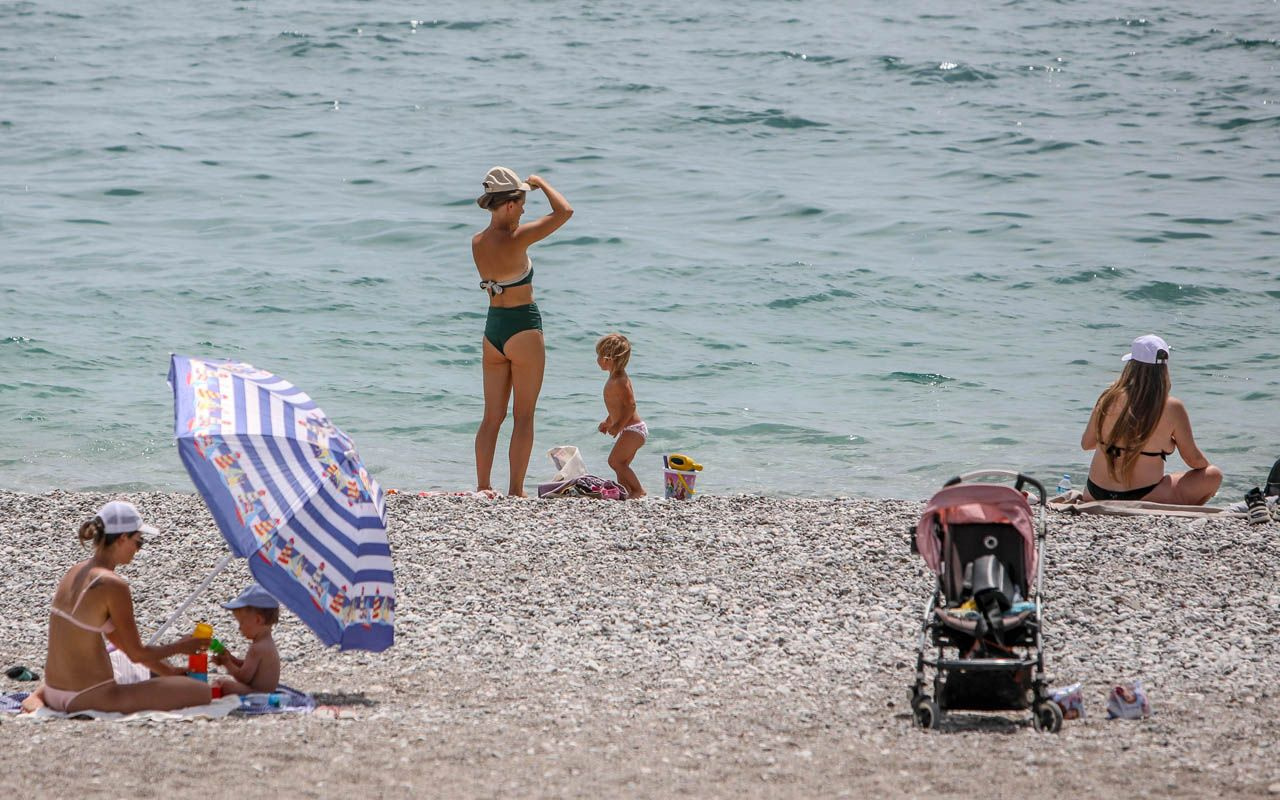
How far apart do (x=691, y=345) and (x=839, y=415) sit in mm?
2695

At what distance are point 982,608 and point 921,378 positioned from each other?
877cm

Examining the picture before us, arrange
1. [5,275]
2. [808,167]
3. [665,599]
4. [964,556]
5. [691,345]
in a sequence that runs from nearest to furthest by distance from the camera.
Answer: [964,556], [665,599], [691,345], [5,275], [808,167]

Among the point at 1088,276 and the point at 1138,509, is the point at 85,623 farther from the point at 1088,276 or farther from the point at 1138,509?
the point at 1088,276

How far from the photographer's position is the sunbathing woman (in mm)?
5219

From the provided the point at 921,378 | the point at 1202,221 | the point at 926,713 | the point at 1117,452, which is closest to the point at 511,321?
the point at 1117,452

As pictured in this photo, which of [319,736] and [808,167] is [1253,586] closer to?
[319,736]

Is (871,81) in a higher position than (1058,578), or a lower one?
higher

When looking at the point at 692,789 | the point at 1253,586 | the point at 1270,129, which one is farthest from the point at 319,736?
the point at 1270,129

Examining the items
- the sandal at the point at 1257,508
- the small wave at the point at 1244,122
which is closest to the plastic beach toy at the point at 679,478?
the sandal at the point at 1257,508

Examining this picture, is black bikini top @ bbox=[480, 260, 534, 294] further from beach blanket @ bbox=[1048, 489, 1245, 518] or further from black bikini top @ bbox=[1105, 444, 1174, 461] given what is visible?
black bikini top @ bbox=[1105, 444, 1174, 461]

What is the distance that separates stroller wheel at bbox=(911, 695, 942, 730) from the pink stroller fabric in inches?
24.7

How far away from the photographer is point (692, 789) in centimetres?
447

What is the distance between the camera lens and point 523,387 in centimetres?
906

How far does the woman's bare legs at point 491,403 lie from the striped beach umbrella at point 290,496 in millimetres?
3465
